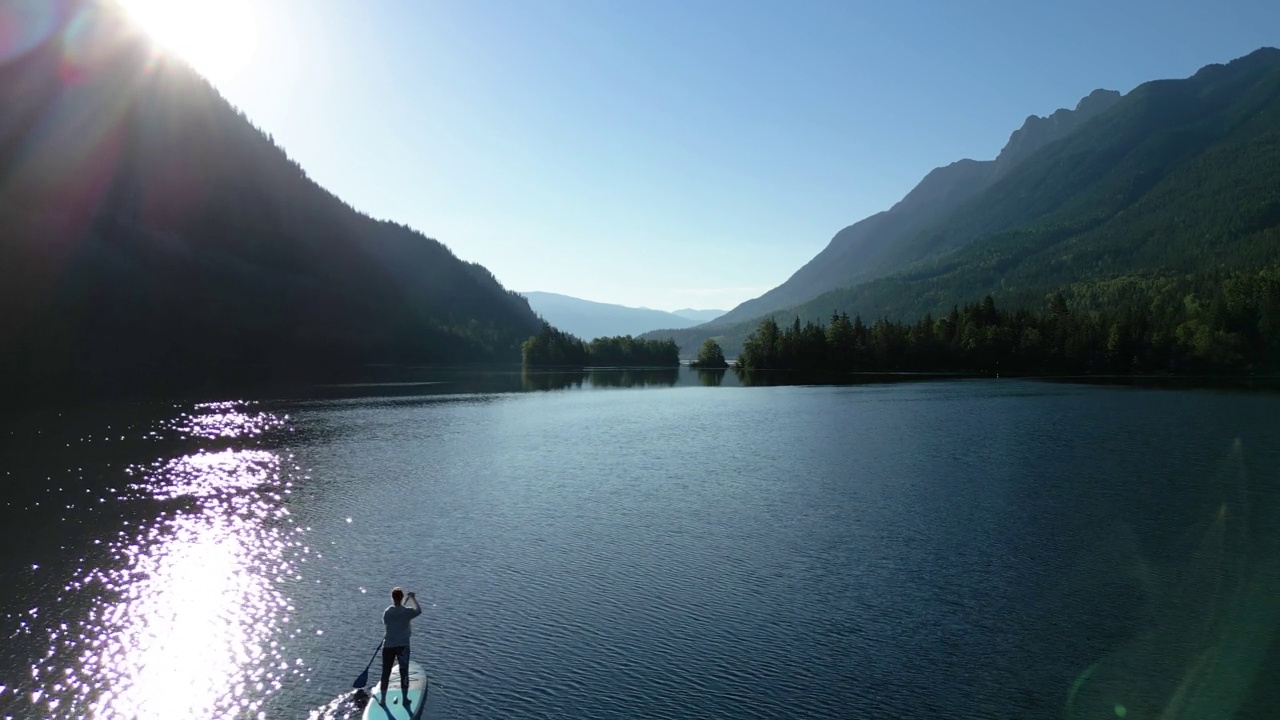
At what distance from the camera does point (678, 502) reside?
55281 millimetres

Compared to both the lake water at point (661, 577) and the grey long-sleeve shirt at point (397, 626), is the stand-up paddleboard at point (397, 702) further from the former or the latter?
the grey long-sleeve shirt at point (397, 626)

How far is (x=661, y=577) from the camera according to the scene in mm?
37812

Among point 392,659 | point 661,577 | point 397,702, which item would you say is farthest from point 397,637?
point 661,577

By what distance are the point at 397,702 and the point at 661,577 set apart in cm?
1632

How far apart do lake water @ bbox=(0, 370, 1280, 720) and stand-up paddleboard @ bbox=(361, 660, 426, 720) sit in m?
0.79

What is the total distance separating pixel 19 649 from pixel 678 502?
37974 millimetres

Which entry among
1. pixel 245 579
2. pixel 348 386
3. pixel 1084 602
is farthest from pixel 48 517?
pixel 348 386

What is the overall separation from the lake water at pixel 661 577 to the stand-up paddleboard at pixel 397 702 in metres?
0.79

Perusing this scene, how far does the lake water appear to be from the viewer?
26094 millimetres

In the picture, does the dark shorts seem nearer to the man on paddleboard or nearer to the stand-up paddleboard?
the man on paddleboard

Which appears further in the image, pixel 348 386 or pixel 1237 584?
pixel 348 386

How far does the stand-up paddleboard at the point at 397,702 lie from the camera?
23.6 metres

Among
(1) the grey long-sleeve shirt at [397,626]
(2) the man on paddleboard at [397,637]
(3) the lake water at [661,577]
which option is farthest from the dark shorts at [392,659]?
(3) the lake water at [661,577]

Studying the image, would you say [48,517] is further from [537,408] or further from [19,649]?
[537,408]
